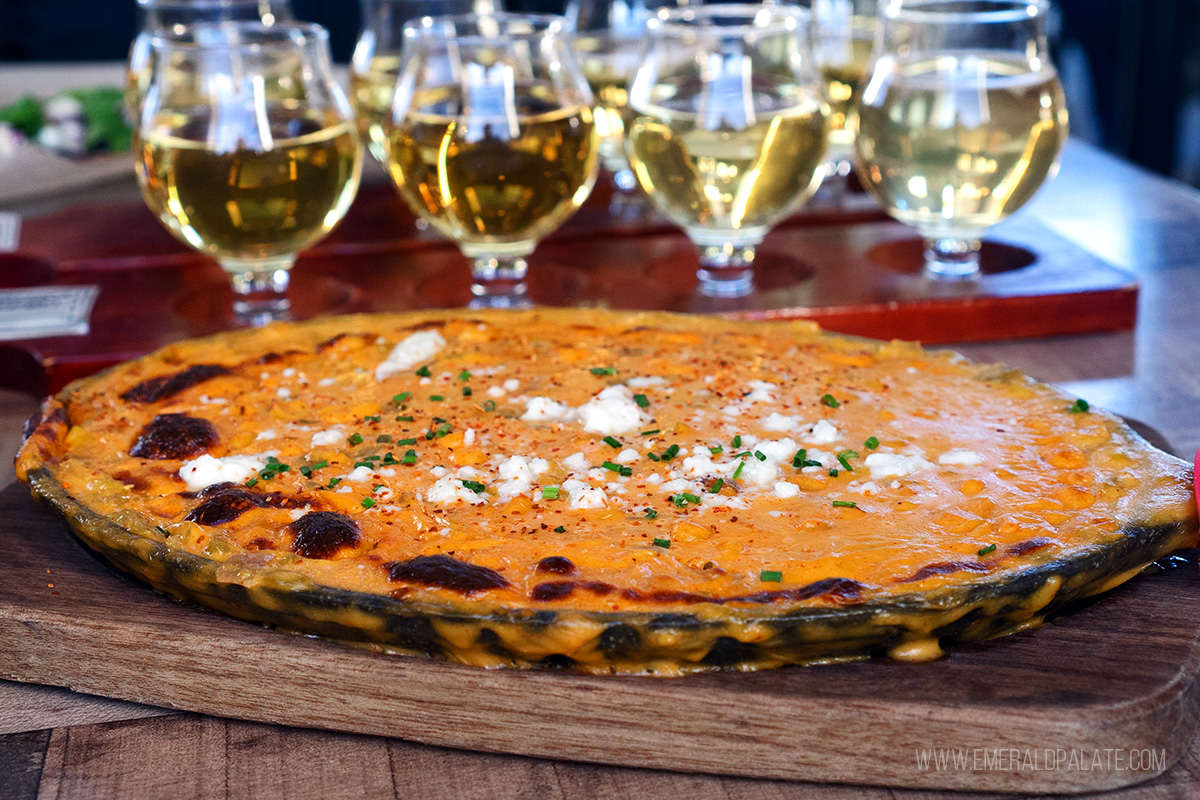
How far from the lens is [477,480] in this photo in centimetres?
93

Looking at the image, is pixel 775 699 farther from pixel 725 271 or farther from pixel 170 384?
pixel 725 271

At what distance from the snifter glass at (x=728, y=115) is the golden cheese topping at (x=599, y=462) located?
0.91 ft

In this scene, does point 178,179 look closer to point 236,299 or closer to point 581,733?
point 236,299

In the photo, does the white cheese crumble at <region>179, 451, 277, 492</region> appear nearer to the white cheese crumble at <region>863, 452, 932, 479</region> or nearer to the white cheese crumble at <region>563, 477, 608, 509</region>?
the white cheese crumble at <region>563, 477, 608, 509</region>

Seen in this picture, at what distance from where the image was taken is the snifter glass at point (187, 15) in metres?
1.84

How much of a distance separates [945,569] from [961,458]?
6.8 inches

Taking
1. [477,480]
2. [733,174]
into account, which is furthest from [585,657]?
[733,174]

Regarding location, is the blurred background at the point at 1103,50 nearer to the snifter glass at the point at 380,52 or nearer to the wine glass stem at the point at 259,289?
the snifter glass at the point at 380,52

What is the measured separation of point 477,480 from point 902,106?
2.56 ft

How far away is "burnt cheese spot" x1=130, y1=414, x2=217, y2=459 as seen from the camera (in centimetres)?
100

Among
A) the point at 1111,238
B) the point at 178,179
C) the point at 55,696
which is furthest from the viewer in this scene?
the point at 1111,238

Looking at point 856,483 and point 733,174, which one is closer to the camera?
point 856,483

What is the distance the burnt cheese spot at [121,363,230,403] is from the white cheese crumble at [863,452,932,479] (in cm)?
57

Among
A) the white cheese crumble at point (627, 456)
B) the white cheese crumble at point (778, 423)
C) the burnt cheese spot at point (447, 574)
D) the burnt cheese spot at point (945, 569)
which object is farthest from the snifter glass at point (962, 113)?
the burnt cheese spot at point (447, 574)
